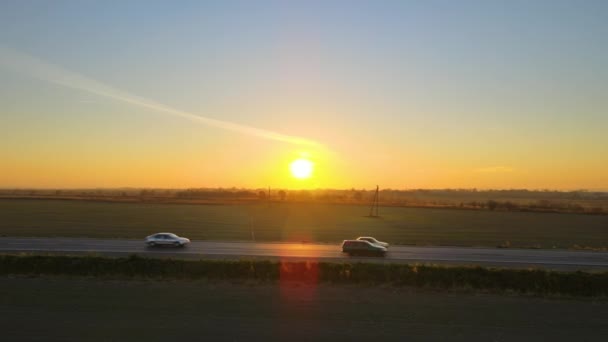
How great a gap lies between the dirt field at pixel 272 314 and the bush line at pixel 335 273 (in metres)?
1.29

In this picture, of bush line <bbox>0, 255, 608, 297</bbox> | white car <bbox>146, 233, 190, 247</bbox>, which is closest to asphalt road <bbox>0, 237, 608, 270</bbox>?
white car <bbox>146, 233, 190, 247</bbox>

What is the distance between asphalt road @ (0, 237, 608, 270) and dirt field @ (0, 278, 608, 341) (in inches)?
420

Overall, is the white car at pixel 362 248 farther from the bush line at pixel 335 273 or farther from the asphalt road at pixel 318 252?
the bush line at pixel 335 273

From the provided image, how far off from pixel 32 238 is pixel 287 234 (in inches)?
910

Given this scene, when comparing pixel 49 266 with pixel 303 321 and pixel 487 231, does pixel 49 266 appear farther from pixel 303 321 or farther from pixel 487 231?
pixel 487 231

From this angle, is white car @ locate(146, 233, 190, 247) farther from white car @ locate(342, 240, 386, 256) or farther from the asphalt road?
white car @ locate(342, 240, 386, 256)

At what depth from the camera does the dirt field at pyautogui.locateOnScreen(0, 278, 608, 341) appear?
12.7m

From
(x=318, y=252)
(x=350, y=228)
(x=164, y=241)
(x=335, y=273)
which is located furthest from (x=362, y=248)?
(x=350, y=228)

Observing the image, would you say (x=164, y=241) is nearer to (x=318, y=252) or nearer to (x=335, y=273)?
(x=318, y=252)

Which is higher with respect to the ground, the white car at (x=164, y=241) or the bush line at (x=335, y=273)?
the bush line at (x=335, y=273)

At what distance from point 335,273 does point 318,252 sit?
1269 centimetres

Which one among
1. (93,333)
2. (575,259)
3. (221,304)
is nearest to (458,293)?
(221,304)

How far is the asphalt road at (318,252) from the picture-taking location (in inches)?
1152

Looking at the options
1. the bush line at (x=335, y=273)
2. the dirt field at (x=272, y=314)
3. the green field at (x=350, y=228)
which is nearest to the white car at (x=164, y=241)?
the green field at (x=350, y=228)
